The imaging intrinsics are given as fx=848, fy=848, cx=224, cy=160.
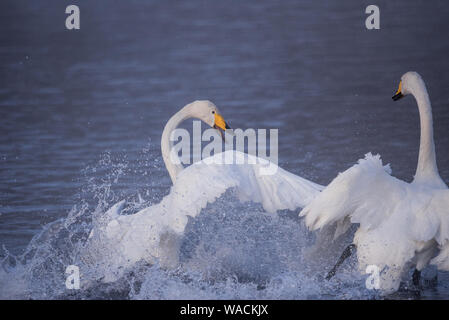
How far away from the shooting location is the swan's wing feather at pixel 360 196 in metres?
6.14

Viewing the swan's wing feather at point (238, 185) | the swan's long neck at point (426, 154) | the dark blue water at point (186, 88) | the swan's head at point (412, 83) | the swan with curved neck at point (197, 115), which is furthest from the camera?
the dark blue water at point (186, 88)

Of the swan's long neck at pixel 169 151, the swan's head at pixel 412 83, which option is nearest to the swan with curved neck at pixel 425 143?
the swan's head at pixel 412 83

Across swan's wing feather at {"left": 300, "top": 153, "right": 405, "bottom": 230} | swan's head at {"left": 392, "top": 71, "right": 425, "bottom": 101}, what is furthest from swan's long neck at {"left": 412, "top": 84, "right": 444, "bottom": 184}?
swan's wing feather at {"left": 300, "top": 153, "right": 405, "bottom": 230}

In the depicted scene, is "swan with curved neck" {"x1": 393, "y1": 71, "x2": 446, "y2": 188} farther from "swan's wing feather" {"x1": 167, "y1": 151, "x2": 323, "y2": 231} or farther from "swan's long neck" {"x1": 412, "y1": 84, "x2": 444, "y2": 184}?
"swan's wing feather" {"x1": 167, "y1": 151, "x2": 323, "y2": 231}

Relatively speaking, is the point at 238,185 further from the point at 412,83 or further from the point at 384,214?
the point at 412,83

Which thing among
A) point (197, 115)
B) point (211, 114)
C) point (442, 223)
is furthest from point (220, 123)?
point (442, 223)

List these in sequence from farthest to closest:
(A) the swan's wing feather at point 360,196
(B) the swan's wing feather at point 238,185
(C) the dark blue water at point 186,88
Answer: (C) the dark blue water at point 186,88, (A) the swan's wing feather at point 360,196, (B) the swan's wing feather at point 238,185

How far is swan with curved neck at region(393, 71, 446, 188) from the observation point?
22.3 feet

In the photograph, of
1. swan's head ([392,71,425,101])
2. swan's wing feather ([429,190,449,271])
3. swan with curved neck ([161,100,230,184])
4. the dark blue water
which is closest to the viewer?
swan's wing feather ([429,190,449,271])

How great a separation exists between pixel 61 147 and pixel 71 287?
464 cm

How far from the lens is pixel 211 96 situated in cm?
1308

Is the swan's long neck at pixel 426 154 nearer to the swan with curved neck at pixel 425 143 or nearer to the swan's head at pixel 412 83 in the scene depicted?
the swan with curved neck at pixel 425 143

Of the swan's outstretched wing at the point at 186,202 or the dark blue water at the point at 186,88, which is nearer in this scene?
the swan's outstretched wing at the point at 186,202
